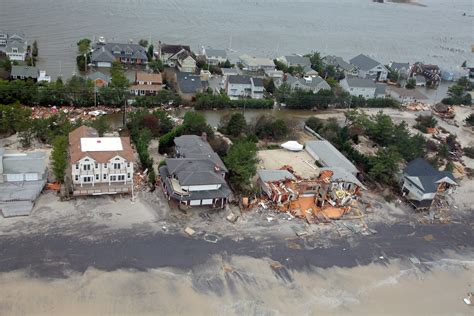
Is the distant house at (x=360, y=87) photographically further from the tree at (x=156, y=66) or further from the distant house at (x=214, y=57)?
the tree at (x=156, y=66)

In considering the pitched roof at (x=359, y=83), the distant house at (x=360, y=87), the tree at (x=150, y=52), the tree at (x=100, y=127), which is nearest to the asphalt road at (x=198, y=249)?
the tree at (x=100, y=127)

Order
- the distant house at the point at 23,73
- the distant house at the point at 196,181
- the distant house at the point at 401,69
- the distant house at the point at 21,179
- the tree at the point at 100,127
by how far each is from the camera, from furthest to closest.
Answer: the distant house at the point at 401,69, the distant house at the point at 23,73, the tree at the point at 100,127, the distant house at the point at 196,181, the distant house at the point at 21,179

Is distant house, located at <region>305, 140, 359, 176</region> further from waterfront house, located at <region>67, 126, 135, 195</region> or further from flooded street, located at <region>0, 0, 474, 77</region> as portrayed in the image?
flooded street, located at <region>0, 0, 474, 77</region>

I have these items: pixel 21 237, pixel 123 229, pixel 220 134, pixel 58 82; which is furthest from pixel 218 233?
→ pixel 58 82

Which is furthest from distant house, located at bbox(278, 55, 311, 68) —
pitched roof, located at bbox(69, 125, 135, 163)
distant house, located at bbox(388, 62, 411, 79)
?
pitched roof, located at bbox(69, 125, 135, 163)

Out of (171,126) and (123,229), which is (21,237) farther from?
(171,126)

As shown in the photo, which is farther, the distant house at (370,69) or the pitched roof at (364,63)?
the pitched roof at (364,63)

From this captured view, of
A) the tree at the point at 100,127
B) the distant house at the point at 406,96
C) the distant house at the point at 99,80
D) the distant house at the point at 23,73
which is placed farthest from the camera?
the distant house at the point at 406,96
